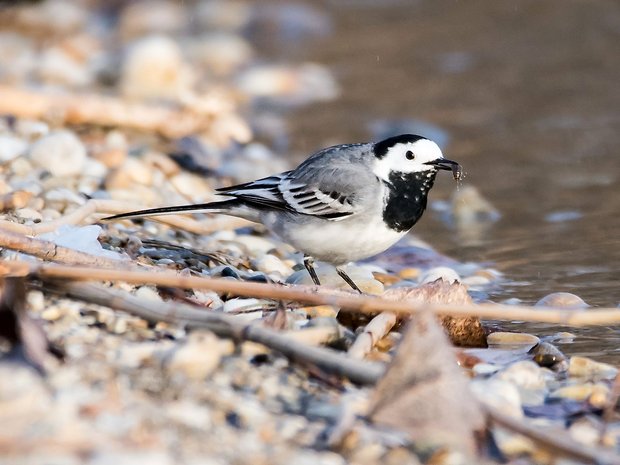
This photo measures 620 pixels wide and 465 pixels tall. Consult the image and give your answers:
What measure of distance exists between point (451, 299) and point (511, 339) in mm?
395

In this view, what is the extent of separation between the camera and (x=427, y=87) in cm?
1116

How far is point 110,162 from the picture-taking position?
691 cm

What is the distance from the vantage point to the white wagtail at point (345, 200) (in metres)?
5.30

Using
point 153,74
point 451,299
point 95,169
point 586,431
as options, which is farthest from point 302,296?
point 153,74

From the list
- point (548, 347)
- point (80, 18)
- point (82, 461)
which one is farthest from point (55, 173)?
point (80, 18)

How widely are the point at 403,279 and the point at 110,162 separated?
207cm

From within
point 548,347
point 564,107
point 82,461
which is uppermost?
point 564,107

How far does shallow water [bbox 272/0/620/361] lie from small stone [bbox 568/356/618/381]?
1.33 ft

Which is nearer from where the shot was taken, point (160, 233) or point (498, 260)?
point (160, 233)

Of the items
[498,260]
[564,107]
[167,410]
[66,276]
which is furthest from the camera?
[564,107]

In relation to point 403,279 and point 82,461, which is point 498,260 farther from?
point 82,461

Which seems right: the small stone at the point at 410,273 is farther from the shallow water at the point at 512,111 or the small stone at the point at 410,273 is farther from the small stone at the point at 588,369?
the small stone at the point at 588,369

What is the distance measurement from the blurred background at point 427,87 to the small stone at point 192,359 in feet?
8.42

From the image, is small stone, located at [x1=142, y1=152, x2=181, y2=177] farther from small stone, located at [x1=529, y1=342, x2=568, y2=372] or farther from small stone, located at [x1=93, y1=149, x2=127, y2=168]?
small stone, located at [x1=529, y1=342, x2=568, y2=372]
